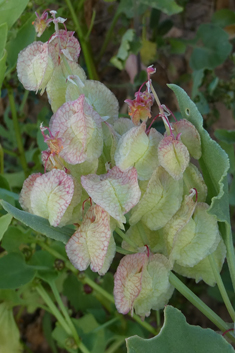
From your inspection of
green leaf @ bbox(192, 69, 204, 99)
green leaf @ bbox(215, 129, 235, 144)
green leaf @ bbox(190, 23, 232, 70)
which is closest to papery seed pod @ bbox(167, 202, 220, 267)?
green leaf @ bbox(215, 129, 235, 144)

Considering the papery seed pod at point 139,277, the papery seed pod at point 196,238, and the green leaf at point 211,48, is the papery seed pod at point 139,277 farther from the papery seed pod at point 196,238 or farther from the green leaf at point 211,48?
the green leaf at point 211,48

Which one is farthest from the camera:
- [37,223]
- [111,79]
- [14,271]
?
[111,79]

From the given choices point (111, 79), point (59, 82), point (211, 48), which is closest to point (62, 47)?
point (59, 82)

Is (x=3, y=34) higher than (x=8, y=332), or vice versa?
(x=3, y=34)

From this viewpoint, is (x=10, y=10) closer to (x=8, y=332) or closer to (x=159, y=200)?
(x=159, y=200)

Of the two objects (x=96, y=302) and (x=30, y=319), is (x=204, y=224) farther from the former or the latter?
(x=30, y=319)

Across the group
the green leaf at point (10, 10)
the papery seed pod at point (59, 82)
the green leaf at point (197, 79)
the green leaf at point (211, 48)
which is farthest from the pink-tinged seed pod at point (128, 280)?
the green leaf at point (211, 48)

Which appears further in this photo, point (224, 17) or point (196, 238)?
point (224, 17)
